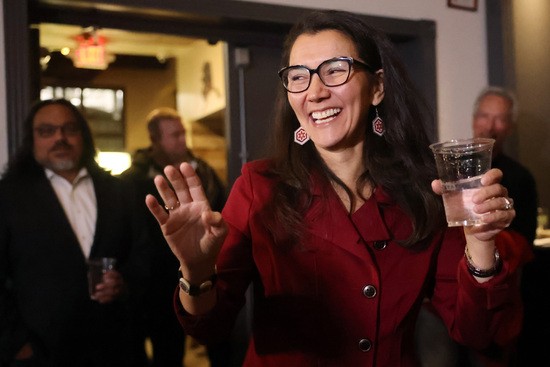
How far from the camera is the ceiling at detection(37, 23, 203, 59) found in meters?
6.76

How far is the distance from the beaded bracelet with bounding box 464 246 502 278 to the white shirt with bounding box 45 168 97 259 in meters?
1.90

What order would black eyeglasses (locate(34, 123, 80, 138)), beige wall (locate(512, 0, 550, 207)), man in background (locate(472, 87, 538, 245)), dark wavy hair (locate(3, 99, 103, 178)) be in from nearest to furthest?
1. dark wavy hair (locate(3, 99, 103, 178))
2. black eyeglasses (locate(34, 123, 80, 138))
3. man in background (locate(472, 87, 538, 245))
4. beige wall (locate(512, 0, 550, 207))

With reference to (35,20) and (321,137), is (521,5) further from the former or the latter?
(321,137)

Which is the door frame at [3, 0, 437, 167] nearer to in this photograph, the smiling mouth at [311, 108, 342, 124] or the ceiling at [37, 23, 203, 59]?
the smiling mouth at [311, 108, 342, 124]

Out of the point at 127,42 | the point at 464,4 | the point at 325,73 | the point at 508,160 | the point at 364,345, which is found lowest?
the point at 364,345

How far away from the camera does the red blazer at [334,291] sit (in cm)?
148

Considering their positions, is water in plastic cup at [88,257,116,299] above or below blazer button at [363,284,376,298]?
below

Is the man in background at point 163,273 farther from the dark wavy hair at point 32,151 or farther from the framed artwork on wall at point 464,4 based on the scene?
the framed artwork on wall at point 464,4

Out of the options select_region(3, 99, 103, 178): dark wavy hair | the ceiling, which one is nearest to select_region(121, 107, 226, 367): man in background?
select_region(3, 99, 103, 178): dark wavy hair

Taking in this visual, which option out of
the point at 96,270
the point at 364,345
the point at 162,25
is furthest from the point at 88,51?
the point at 364,345

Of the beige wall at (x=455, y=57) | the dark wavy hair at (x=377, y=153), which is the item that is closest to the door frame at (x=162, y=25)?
the beige wall at (x=455, y=57)

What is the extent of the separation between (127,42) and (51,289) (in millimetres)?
5228

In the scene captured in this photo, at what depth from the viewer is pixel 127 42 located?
298 inches

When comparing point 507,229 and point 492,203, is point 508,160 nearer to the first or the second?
point 507,229
